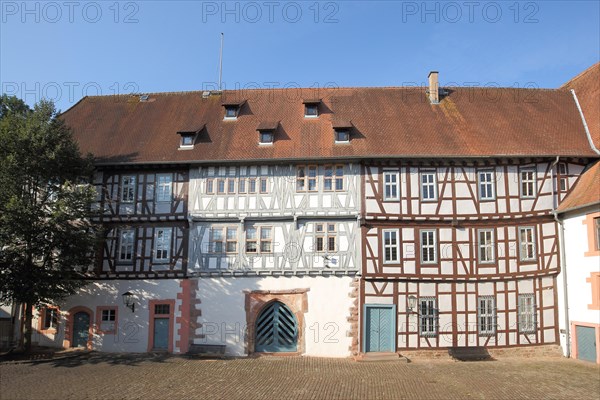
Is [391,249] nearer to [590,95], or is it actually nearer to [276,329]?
[276,329]

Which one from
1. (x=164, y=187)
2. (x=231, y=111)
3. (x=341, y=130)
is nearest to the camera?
(x=164, y=187)

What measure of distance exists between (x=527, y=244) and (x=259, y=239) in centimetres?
1152

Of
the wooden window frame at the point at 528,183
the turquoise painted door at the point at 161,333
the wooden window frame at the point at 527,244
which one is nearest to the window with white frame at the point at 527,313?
the wooden window frame at the point at 527,244

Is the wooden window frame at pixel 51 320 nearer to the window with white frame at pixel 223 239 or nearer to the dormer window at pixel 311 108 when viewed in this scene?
the window with white frame at pixel 223 239

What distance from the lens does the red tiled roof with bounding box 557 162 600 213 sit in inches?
821

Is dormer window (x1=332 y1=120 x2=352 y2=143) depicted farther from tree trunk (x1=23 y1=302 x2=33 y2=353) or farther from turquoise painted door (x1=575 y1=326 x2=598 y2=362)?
tree trunk (x1=23 y1=302 x2=33 y2=353)

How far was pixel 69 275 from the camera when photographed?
Answer: 21.4 metres

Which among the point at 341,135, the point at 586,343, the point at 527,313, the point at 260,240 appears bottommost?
the point at 586,343

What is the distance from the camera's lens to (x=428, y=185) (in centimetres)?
2273

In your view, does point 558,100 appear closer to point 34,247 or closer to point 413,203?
point 413,203

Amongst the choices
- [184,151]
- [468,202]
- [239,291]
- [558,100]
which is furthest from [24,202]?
[558,100]

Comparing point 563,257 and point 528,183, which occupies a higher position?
point 528,183

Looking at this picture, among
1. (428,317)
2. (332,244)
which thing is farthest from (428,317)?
(332,244)

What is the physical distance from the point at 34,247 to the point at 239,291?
8.27 m
